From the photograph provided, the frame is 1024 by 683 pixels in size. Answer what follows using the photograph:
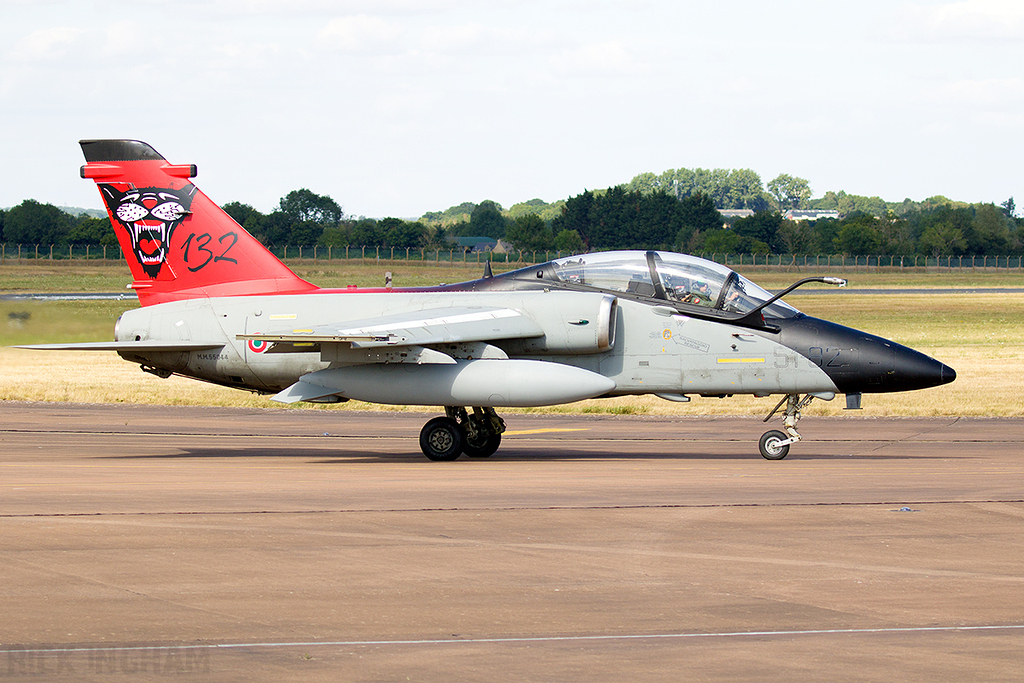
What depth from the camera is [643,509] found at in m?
12.1

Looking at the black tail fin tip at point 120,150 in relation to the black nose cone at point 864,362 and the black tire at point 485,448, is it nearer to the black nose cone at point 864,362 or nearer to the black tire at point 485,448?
the black tire at point 485,448

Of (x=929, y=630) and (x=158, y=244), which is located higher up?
(x=158, y=244)

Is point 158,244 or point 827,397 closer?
point 827,397

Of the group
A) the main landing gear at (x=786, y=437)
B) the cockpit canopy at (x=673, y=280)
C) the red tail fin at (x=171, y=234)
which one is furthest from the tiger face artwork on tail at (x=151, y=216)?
the main landing gear at (x=786, y=437)

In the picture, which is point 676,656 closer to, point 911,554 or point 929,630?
point 929,630

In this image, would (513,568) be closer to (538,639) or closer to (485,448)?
(538,639)

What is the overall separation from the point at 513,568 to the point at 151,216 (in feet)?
37.0

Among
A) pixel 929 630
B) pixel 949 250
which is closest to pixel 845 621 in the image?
pixel 929 630

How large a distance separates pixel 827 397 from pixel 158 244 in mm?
10292

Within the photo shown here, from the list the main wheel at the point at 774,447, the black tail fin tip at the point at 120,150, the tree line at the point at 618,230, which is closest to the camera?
the main wheel at the point at 774,447

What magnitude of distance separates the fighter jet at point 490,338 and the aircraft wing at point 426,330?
0.02 m

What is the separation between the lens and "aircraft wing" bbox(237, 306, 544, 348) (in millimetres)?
15930

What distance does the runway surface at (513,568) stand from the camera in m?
6.97

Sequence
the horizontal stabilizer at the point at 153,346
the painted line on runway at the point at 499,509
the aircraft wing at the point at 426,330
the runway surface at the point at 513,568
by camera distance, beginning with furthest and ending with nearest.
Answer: the horizontal stabilizer at the point at 153,346 < the aircraft wing at the point at 426,330 < the painted line on runway at the point at 499,509 < the runway surface at the point at 513,568
